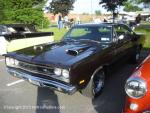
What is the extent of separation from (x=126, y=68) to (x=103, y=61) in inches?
110

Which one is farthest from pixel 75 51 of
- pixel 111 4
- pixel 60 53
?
pixel 111 4

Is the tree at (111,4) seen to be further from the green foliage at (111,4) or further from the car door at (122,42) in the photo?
the car door at (122,42)

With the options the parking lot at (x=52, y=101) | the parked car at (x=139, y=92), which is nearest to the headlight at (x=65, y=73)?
the parking lot at (x=52, y=101)

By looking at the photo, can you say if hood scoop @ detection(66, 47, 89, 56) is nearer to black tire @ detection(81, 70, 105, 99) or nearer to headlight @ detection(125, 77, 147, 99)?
black tire @ detection(81, 70, 105, 99)

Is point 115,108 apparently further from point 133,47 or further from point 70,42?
point 133,47

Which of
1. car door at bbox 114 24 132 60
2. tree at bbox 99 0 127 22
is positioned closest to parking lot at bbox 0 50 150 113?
car door at bbox 114 24 132 60

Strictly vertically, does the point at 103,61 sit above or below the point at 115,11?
below

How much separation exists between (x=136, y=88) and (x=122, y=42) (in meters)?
3.59

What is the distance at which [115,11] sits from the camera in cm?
3806

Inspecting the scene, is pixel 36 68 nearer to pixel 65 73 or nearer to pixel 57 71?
pixel 57 71

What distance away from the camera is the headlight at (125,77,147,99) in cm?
329

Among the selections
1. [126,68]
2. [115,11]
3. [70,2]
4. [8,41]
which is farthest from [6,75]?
[70,2]

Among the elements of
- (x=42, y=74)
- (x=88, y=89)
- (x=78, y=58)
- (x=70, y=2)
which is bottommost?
(x=88, y=89)

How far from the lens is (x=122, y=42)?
22.4 ft
